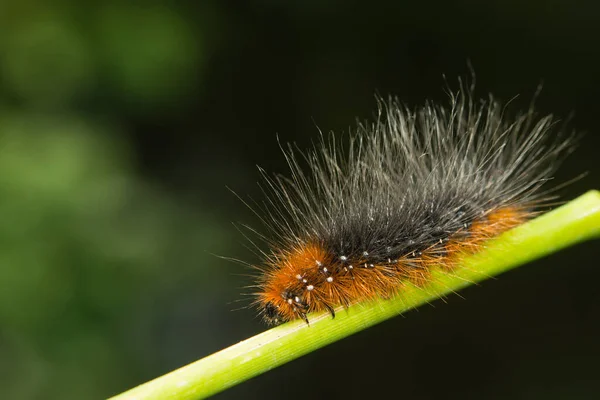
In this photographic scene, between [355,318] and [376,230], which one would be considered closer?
[355,318]

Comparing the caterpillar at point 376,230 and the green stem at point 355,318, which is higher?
the caterpillar at point 376,230

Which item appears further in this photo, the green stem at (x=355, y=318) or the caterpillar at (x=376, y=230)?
the caterpillar at (x=376, y=230)

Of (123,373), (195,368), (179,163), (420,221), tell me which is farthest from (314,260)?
(179,163)

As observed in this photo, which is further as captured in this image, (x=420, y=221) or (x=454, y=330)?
(x=454, y=330)

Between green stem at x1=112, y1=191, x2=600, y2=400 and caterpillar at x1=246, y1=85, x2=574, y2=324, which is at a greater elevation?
caterpillar at x1=246, y1=85, x2=574, y2=324

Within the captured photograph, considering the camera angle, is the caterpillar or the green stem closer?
the green stem

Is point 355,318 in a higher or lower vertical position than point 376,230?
lower

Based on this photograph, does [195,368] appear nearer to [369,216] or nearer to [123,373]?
[369,216]

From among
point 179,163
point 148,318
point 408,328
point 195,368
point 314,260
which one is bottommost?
point 195,368
